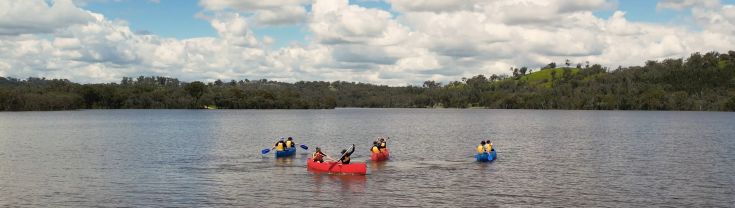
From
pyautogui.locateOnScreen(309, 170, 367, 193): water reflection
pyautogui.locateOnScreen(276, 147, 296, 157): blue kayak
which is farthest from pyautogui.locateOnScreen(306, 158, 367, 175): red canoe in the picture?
pyautogui.locateOnScreen(276, 147, 296, 157): blue kayak

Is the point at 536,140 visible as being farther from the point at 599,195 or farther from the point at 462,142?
the point at 599,195

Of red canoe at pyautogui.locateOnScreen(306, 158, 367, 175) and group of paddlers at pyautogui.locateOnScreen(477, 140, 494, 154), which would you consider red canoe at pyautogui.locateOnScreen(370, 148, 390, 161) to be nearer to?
group of paddlers at pyautogui.locateOnScreen(477, 140, 494, 154)

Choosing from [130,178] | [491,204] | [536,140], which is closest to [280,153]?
[130,178]

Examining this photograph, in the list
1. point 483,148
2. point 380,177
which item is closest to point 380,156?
point 483,148

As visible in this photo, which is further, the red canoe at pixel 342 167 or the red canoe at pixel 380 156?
the red canoe at pixel 380 156

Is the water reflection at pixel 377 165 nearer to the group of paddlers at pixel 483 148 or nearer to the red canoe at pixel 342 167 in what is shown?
the red canoe at pixel 342 167

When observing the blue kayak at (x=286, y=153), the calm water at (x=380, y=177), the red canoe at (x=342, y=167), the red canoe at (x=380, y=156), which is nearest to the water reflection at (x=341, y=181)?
the calm water at (x=380, y=177)

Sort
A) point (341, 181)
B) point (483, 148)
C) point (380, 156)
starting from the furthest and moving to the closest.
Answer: point (380, 156), point (483, 148), point (341, 181)

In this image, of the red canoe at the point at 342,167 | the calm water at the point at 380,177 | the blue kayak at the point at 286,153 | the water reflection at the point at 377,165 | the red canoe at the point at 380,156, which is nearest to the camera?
the calm water at the point at 380,177

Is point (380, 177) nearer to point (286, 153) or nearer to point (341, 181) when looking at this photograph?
point (341, 181)

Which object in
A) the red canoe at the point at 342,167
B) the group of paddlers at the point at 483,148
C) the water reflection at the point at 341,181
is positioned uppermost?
the group of paddlers at the point at 483,148

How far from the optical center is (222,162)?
56500 mm

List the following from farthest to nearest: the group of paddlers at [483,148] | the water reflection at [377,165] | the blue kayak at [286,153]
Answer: the blue kayak at [286,153]
the group of paddlers at [483,148]
the water reflection at [377,165]

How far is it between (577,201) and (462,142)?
47.6m
